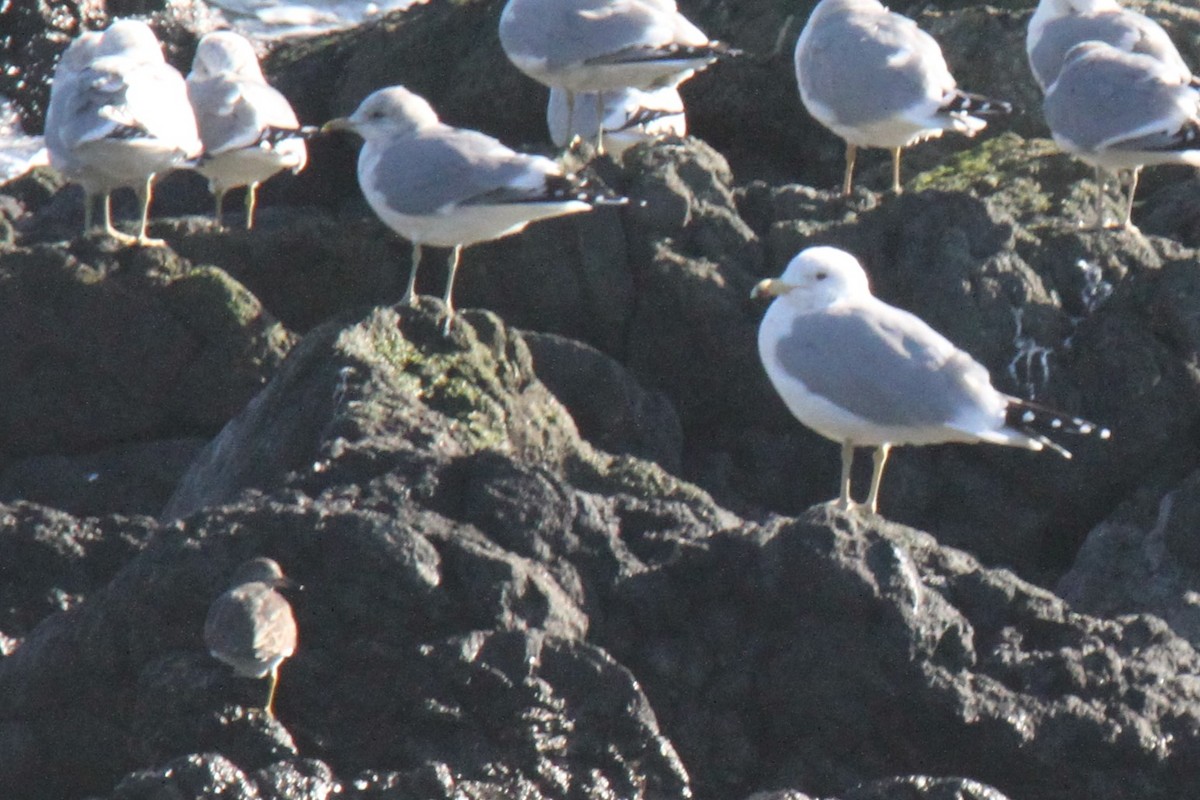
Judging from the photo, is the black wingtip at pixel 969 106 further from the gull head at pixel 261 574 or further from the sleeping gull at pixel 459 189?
the gull head at pixel 261 574

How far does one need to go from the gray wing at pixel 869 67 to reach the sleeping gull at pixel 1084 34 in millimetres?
1307

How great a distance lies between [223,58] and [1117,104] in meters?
5.29

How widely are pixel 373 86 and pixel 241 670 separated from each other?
8.62 meters

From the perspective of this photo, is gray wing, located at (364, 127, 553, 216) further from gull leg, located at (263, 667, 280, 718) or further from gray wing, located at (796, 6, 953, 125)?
gull leg, located at (263, 667, 280, 718)

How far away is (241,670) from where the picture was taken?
5.45m

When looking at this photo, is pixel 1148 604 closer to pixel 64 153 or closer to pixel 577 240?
pixel 577 240

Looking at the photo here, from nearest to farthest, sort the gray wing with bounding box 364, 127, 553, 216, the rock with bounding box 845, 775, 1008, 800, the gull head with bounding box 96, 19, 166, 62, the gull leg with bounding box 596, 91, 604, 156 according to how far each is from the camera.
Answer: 1. the rock with bounding box 845, 775, 1008, 800
2. the gray wing with bounding box 364, 127, 553, 216
3. the gull leg with bounding box 596, 91, 604, 156
4. the gull head with bounding box 96, 19, 166, 62

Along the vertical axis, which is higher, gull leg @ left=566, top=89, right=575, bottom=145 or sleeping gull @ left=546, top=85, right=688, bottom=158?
gull leg @ left=566, top=89, right=575, bottom=145

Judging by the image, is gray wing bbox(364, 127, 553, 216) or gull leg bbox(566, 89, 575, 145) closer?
gray wing bbox(364, 127, 553, 216)

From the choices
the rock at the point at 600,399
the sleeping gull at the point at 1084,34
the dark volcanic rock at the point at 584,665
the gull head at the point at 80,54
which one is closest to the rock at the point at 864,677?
the dark volcanic rock at the point at 584,665

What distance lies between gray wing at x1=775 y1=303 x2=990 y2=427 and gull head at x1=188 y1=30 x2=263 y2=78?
5.83m

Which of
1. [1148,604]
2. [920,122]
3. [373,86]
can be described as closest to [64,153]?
[373,86]

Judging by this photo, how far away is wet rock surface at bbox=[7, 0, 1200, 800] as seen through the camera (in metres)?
5.62

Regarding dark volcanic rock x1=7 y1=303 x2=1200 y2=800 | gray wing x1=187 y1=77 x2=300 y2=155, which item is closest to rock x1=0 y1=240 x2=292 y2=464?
gray wing x1=187 y1=77 x2=300 y2=155
